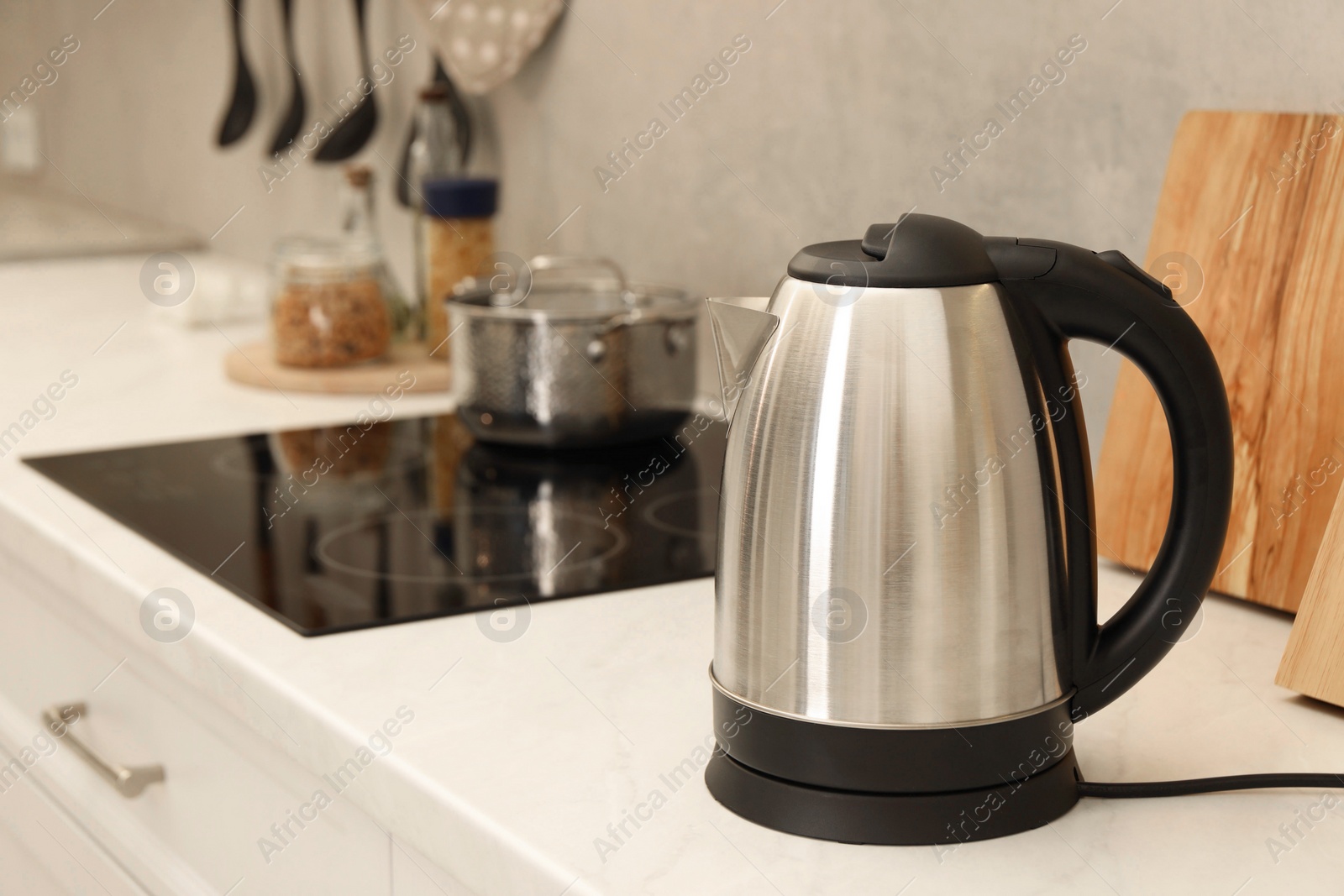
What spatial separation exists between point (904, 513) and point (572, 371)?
27.0 inches

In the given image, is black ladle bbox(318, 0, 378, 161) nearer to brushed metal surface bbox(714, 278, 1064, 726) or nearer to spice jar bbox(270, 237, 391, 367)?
spice jar bbox(270, 237, 391, 367)

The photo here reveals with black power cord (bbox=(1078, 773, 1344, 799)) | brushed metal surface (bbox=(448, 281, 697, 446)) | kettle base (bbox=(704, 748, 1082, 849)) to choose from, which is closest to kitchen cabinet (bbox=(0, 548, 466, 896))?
kettle base (bbox=(704, 748, 1082, 849))

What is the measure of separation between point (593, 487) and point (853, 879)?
0.63 metres

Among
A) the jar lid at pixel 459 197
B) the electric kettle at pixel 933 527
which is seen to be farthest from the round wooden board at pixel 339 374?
the electric kettle at pixel 933 527

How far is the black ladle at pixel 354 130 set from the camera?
1.81 metres

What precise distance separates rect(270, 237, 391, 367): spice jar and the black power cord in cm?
105

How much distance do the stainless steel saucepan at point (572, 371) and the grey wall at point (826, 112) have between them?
0.15 m

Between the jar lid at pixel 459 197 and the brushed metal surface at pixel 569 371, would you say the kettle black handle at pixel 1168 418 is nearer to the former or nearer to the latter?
the brushed metal surface at pixel 569 371

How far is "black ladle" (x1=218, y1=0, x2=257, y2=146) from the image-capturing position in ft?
6.72

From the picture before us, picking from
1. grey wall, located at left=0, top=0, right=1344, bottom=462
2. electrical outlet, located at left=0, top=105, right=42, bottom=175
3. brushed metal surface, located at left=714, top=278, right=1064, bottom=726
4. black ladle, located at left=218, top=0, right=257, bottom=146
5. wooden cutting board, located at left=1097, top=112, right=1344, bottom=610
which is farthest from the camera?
electrical outlet, located at left=0, top=105, right=42, bottom=175

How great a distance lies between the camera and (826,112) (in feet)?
3.78

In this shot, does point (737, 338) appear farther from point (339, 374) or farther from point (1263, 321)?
point (339, 374)

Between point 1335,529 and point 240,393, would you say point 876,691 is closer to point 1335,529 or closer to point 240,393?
point 1335,529

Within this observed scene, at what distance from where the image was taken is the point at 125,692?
876 millimetres
